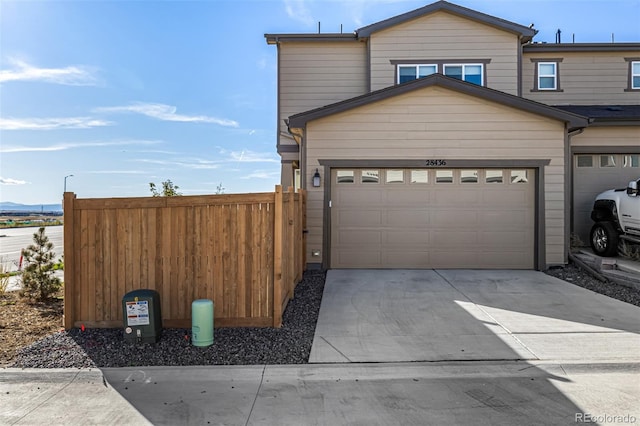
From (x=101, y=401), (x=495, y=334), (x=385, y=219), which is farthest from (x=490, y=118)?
Answer: (x=101, y=401)

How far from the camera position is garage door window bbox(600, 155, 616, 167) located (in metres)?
11.7

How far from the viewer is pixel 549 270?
9961 mm

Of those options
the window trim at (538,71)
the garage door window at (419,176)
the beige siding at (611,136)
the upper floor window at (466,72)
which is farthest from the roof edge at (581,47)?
the garage door window at (419,176)

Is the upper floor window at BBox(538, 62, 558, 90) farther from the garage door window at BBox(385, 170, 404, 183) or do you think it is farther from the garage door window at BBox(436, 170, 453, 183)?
the garage door window at BBox(385, 170, 404, 183)

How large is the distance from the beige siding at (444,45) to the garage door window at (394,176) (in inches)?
168

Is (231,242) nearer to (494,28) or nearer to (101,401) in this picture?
(101,401)

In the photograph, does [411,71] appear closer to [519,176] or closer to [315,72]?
[315,72]

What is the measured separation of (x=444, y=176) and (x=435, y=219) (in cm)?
112

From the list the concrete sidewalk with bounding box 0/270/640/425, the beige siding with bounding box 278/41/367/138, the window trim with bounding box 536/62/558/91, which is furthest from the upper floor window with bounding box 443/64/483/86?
the concrete sidewalk with bounding box 0/270/640/425

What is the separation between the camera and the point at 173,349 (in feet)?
16.3

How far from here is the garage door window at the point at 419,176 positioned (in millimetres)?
10180

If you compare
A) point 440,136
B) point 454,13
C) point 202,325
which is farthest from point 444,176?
point 202,325

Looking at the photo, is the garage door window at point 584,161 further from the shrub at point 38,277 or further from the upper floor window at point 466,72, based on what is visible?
the shrub at point 38,277

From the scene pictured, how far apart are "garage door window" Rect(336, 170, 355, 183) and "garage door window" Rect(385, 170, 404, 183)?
2.93ft
